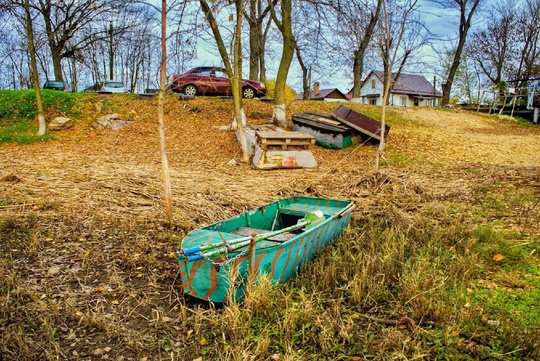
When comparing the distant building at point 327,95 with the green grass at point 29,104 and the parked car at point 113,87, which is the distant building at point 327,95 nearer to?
the parked car at point 113,87

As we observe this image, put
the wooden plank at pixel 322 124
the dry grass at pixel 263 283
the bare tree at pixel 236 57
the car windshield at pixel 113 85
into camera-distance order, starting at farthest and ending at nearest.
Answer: the car windshield at pixel 113 85 → the wooden plank at pixel 322 124 → the bare tree at pixel 236 57 → the dry grass at pixel 263 283

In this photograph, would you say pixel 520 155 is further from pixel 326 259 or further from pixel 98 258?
pixel 98 258

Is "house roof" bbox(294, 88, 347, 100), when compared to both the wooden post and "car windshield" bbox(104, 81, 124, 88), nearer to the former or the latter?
"car windshield" bbox(104, 81, 124, 88)

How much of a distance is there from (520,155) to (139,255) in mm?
10910

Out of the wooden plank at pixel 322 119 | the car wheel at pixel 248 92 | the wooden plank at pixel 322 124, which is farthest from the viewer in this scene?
the car wheel at pixel 248 92

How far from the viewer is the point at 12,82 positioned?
41531mm

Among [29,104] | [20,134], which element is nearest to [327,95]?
[29,104]

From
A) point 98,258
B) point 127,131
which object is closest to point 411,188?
point 98,258

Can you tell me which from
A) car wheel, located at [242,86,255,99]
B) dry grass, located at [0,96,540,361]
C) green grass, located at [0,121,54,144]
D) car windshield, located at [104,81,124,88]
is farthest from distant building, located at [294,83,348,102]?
dry grass, located at [0,96,540,361]

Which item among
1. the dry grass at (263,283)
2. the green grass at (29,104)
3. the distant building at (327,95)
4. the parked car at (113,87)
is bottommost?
the dry grass at (263,283)

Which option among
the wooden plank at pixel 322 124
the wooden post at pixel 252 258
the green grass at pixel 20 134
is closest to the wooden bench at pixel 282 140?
the wooden plank at pixel 322 124

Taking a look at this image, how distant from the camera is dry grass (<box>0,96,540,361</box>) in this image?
2986 mm

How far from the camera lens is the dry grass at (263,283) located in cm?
299

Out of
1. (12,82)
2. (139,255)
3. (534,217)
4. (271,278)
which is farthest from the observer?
(12,82)
